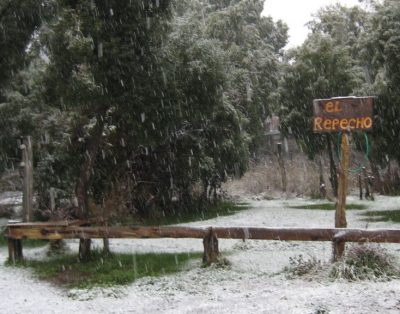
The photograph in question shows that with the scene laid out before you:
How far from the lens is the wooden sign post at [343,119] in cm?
743

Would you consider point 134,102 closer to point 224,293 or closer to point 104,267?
point 104,267

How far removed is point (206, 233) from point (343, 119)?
249 centimetres

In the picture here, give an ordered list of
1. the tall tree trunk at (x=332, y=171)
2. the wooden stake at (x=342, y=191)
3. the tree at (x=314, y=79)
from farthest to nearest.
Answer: the tree at (x=314, y=79)
the tall tree trunk at (x=332, y=171)
the wooden stake at (x=342, y=191)

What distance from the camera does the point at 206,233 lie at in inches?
309

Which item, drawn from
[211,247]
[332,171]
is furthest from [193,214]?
[211,247]

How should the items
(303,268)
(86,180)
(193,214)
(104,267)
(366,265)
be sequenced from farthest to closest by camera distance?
(193,214)
(86,180)
(104,267)
(303,268)
(366,265)

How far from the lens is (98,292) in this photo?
7.00m

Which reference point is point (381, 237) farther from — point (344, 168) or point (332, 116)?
point (332, 116)

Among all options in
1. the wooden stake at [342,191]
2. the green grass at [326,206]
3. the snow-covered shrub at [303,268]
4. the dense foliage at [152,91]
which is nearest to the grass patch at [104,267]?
the dense foliage at [152,91]

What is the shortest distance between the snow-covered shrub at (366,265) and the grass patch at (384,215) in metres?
6.08

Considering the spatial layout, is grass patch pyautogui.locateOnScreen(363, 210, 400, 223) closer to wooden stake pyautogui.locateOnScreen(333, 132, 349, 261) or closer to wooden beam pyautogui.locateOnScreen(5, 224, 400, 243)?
wooden stake pyautogui.locateOnScreen(333, 132, 349, 261)

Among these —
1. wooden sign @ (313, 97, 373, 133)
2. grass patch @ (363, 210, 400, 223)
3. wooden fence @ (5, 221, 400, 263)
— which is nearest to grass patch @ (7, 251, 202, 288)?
wooden fence @ (5, 221, 400, 263)

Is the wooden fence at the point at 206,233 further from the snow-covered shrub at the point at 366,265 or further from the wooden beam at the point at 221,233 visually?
the snow-covered shrub at the point at 366,265

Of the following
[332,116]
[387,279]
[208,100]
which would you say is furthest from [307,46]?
[387,279]
